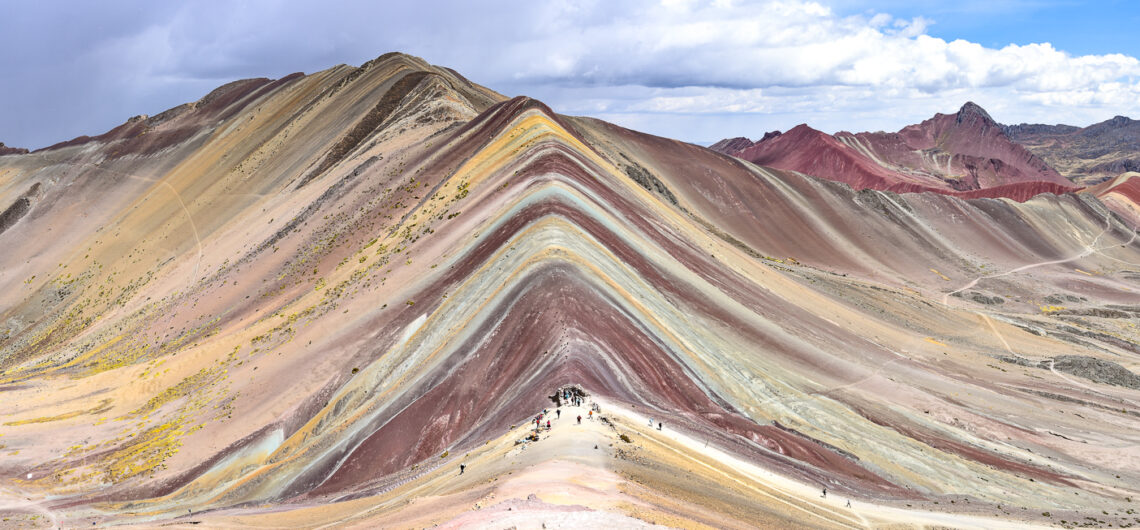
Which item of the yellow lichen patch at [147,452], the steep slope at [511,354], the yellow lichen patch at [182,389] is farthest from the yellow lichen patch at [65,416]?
the yellow lichen patch at [147,452]

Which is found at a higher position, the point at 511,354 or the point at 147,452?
the point at 147,452

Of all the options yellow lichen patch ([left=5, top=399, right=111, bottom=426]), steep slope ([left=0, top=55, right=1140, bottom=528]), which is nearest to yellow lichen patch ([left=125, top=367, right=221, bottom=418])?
steep slope ([left=0, top=55, right=1140, bottom=528])

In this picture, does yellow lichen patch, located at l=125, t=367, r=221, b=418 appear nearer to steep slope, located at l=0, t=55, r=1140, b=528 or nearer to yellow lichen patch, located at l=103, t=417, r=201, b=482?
steep slope, located at l=0, t=55, r=1140, b=528

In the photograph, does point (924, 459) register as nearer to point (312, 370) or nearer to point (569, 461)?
point (569, 461)

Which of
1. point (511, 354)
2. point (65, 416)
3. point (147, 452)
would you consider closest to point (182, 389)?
point (147, 452)

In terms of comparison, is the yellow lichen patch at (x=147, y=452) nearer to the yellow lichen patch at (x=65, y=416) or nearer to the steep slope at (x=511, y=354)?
the steep slope at (x=511, y=354)

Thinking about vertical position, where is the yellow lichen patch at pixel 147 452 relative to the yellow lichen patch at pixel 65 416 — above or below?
below

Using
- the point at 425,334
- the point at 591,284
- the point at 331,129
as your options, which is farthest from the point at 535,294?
the point at 331,129

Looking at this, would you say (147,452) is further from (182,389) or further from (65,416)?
(65,416)
